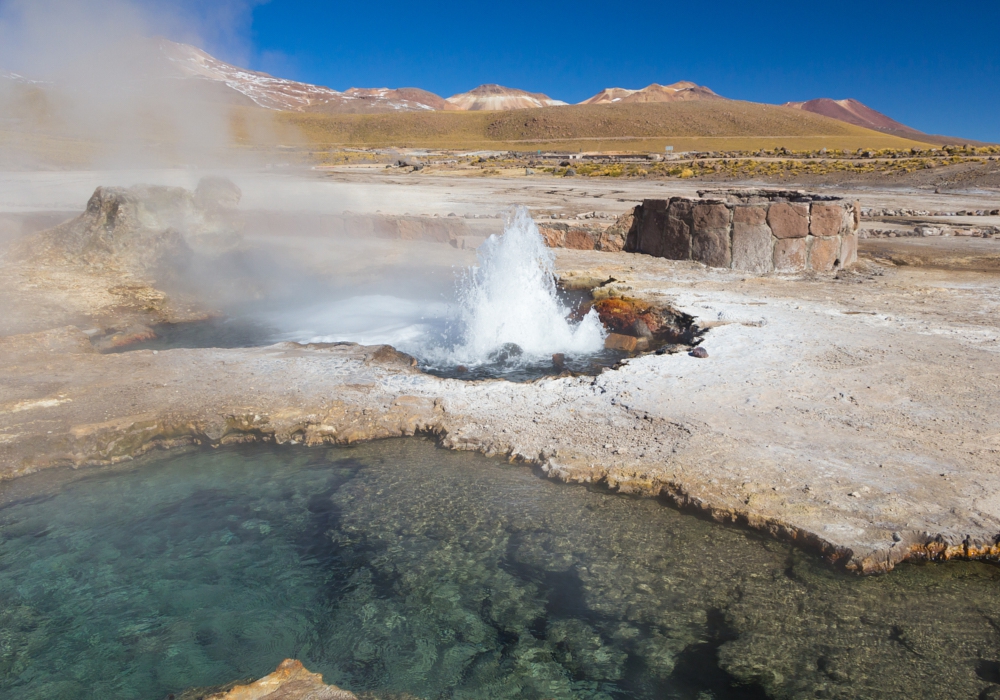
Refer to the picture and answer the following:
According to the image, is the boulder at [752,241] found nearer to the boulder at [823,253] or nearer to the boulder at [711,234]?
the boulder at [711,234]

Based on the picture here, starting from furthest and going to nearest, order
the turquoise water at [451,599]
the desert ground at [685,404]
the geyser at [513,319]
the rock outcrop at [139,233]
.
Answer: the rock outcrop at [139,233]
the geyser at [513,319]
the desert ground at [685,404]
the turquoise water at [451,599]

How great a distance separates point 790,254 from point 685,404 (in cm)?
516

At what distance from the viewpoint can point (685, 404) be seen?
4305 millimetres

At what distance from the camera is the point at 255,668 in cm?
242

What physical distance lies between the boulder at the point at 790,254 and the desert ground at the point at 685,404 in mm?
1024

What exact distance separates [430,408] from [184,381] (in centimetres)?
183

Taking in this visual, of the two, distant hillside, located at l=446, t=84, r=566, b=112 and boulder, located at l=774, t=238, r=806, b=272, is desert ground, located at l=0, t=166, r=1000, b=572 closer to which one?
boulder, located at l=774, t=238, r=806, b=272

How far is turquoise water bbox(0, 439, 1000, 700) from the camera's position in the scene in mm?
2393

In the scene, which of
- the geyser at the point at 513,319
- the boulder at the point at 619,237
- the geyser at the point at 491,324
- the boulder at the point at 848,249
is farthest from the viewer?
the boulder at the point at 619,237

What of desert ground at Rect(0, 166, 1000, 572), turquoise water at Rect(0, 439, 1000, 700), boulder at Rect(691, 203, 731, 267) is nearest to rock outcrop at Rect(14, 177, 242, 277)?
desert ground at Rect(0, 166, 1000, 572)

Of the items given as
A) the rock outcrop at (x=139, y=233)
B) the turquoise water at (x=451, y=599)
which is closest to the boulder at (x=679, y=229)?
the rock outcrop at (x=139, y=233)

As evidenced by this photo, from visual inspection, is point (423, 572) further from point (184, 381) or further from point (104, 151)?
point (104, 151)

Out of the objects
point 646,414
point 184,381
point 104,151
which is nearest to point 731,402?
point 646,414

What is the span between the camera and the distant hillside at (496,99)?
15675cm
